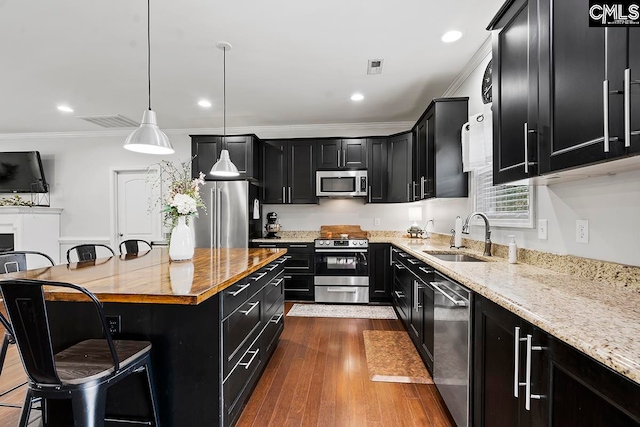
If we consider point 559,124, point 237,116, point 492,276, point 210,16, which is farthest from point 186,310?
point 237,116

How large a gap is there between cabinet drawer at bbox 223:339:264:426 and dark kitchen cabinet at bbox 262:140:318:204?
286cm

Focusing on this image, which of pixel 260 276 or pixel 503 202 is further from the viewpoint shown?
pixel 503 202

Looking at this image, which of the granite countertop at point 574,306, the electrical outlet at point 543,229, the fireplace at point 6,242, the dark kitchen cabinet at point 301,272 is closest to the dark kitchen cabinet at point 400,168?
the dark kitchen cabinet at point 301,272

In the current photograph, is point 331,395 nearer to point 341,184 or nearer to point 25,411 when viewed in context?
point 25,411

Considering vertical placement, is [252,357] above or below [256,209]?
below

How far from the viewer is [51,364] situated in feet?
3.80

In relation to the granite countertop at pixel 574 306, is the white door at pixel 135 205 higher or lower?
higher

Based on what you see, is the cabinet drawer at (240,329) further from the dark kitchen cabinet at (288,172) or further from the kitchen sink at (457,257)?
the dark kitchen cabinet at (288,172)

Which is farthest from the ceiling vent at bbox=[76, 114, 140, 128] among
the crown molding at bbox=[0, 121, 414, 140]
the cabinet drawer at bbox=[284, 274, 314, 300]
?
the cabinet drawer at bbox=[284, 274, 314, 300]

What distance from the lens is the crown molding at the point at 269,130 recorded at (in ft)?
16.4

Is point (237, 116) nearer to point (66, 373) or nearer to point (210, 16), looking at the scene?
point (210, 16)

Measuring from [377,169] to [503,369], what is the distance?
3.74m

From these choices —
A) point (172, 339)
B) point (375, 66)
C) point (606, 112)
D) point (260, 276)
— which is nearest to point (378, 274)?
point (260, 276)

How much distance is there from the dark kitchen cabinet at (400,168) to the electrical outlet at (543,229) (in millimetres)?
2436
